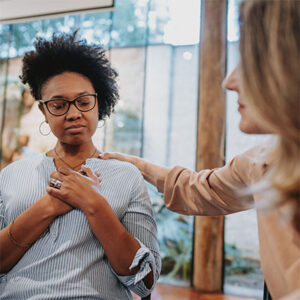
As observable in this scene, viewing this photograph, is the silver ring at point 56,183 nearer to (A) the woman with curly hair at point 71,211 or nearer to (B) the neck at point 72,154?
(A) the woman with curly hair at point 71,211

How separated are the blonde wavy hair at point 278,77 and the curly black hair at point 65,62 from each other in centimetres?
86

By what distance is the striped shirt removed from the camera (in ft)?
4.03

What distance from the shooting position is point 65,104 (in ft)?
4.76

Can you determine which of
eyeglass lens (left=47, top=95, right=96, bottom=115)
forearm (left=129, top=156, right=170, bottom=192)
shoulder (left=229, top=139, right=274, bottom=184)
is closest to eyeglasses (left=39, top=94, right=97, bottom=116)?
eyeglass lens (left=47, top=95, right=96, bottom=115)

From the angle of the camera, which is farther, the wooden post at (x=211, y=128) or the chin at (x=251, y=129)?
the wooden post at (x=211, y=128)

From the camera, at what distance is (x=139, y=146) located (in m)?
3.88

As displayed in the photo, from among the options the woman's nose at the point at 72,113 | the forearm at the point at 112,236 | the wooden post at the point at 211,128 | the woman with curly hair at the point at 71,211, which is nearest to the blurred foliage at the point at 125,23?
the wooden post at the point at 211,128

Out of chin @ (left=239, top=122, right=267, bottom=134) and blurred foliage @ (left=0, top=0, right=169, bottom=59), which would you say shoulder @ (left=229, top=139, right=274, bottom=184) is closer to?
chin @ (left=239, top=122, right=267, bottom=134)

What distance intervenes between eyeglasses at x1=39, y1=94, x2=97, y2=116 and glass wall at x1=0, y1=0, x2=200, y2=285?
240 cm

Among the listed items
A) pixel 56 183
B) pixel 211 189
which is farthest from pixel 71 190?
pixel 211 189

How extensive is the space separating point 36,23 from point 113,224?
3792 mm

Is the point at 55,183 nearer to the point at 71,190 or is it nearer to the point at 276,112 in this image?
the point at 71,190

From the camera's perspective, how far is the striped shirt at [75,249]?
123 cm

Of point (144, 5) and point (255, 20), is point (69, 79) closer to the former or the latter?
point (255, 20)
